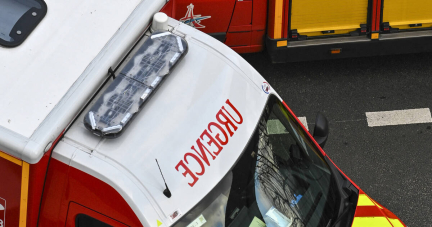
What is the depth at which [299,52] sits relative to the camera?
601 cm

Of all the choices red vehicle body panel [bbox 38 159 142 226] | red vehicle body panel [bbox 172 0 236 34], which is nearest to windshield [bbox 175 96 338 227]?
red vehicle body panel [bbox 38 159 142 226]

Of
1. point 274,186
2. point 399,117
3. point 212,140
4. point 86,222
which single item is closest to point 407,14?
point 399,117

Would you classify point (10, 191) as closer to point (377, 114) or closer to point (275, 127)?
point (275, 127)

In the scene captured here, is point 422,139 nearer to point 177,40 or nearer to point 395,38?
point 395,38

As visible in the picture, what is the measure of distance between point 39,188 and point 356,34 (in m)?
3.95

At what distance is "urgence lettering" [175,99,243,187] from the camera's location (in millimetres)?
3209

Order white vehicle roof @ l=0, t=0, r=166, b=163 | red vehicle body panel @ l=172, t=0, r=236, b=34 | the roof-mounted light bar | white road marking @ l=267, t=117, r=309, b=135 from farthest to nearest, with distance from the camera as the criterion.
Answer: red vehicle body panel @ l=172, t=0, r=236, b=34
white road marking @ l=267, t=117, r=309, b=135
the roof-mounted light bar
white vehicle roof @ l=0, t=0, r=166, b=163

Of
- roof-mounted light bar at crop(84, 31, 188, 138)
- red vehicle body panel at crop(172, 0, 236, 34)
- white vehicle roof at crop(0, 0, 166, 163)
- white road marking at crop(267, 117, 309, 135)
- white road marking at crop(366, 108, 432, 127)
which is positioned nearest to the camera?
white vehicle roof at crop(0, 0, 166, 163)

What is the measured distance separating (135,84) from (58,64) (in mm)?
462

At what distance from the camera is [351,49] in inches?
239

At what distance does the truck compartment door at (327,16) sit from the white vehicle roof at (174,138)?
2.20 meters

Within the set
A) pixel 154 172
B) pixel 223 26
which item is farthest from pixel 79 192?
pixel 223 26

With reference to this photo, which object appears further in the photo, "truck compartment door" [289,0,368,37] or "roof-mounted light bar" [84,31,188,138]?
"truck compartment door" [289,0,368,37]

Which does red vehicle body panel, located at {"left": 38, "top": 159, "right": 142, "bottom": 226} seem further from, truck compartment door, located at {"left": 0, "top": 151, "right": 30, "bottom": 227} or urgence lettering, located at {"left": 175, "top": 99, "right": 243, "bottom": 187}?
urgence lettering, located at {"left": 175, "top": 99, "right": 243, "bottom": 187}
